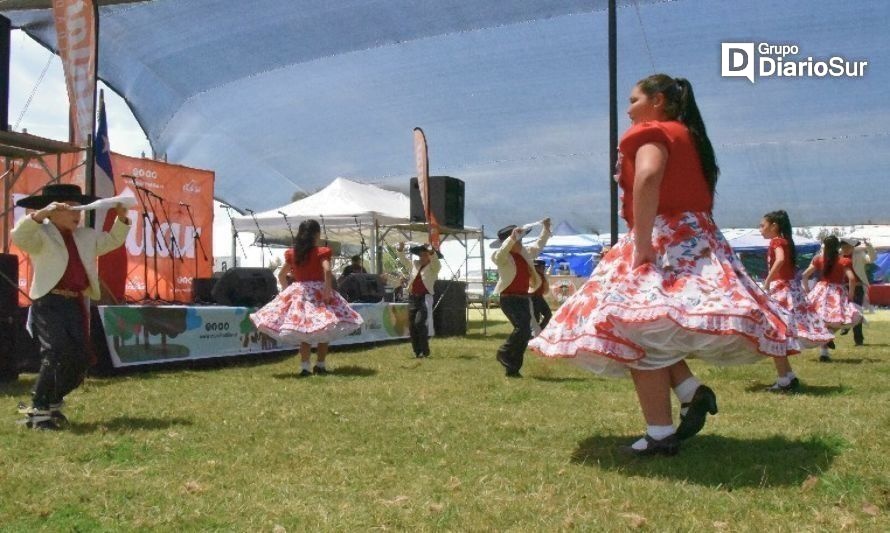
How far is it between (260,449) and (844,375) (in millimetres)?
6159

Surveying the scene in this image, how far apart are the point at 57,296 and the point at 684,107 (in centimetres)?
384

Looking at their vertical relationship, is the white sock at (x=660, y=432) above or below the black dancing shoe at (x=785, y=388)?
above

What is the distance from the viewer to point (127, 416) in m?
5.58

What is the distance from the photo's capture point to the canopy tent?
30047 millimetres

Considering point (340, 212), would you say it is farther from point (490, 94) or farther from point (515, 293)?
point (515, 293)

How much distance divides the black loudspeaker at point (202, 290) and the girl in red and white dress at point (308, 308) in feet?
10.8

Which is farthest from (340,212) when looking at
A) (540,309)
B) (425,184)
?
(540,309)

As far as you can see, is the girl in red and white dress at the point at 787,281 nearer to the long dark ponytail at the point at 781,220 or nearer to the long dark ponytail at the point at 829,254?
the long dark ponytail at the point at 781,220

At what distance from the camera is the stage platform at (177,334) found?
8477mm

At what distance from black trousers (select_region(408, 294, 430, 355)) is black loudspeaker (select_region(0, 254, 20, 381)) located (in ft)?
16.0

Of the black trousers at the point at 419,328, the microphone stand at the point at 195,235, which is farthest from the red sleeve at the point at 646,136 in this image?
the microphone stand at the point at 195,235

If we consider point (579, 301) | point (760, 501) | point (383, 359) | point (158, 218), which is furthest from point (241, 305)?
point (760, 501)

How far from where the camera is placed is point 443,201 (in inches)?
637

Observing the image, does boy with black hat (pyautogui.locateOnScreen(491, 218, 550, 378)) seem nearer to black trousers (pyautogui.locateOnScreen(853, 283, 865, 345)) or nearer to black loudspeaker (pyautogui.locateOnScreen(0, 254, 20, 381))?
black loudspeaker (pyautogui.locateOnScreen(0, 254, 20, 381))
